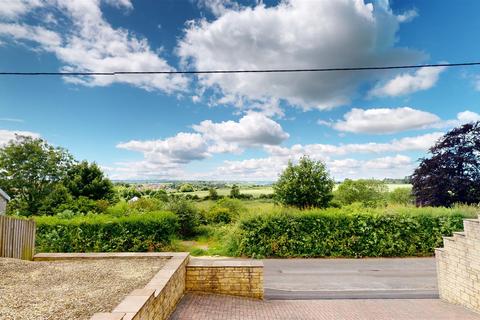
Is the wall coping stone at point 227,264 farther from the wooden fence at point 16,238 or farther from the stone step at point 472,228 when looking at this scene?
the stone step at point 472,228

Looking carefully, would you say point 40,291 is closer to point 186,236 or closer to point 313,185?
point 186,236

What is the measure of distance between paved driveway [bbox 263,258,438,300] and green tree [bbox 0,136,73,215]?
108 ft

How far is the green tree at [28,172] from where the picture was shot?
35.8m

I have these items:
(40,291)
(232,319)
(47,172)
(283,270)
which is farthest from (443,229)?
(47,172)

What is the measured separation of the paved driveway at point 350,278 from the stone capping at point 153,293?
301 cm

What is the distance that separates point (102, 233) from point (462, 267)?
45.8 feet

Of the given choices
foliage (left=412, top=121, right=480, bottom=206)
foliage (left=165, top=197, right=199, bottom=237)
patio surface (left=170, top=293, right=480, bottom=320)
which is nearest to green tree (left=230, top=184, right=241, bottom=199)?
foliage (left=165, top=197, right=199, bottom=237)

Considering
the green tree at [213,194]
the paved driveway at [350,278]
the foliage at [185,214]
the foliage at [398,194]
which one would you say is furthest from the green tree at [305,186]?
the foliage at [398,194]

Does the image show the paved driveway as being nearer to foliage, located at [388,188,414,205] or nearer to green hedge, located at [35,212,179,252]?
green hedge, located at [35,212,179,252]

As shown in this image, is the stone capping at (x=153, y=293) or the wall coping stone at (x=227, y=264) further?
the wall coping stone at (x=227, y=264)

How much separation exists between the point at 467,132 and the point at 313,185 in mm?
16307

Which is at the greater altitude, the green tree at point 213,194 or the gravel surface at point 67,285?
the green tree at point 213,194

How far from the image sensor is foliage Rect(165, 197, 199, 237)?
2231 centimetres

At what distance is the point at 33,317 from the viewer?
14.7ft
